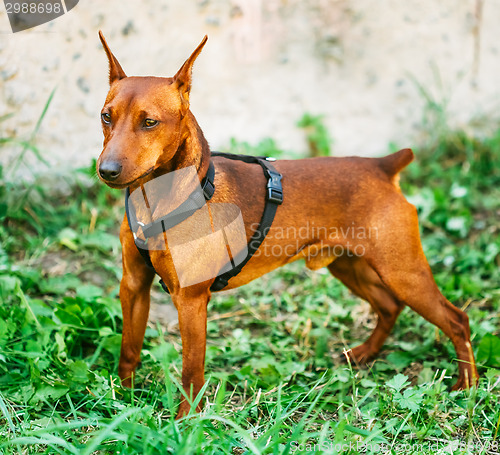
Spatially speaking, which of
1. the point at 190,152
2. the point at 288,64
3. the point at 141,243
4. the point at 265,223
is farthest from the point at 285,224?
the point at 288,64

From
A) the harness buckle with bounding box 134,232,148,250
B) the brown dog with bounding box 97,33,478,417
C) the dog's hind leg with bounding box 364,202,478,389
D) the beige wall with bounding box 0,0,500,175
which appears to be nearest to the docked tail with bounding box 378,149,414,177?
the brown dog with bounding box 97,33,478,417

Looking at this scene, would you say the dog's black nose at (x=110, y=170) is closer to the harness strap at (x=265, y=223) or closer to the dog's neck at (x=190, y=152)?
the dog's neck at (x=190, y=152)

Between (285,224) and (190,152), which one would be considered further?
(285,224)

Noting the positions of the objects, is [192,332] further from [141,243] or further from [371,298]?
[371,298]

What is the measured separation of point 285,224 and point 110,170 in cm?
107

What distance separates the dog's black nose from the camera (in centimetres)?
201

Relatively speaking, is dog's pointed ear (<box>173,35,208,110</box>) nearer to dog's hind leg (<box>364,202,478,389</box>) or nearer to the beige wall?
dog's hind leg (<box>364,202,478,389</box>)

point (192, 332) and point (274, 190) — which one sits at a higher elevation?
point (274, 190)

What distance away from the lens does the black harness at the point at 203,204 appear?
2365 mm

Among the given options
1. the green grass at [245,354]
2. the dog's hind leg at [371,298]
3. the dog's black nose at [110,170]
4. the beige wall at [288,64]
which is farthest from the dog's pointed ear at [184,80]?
the beige wall at [288,64]

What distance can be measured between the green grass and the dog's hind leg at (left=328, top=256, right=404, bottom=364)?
11 cm

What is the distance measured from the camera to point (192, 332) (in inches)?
98.0

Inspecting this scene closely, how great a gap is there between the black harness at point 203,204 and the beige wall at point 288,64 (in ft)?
7.94

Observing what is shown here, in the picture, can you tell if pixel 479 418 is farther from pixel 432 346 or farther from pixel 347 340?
pixel 347 340
